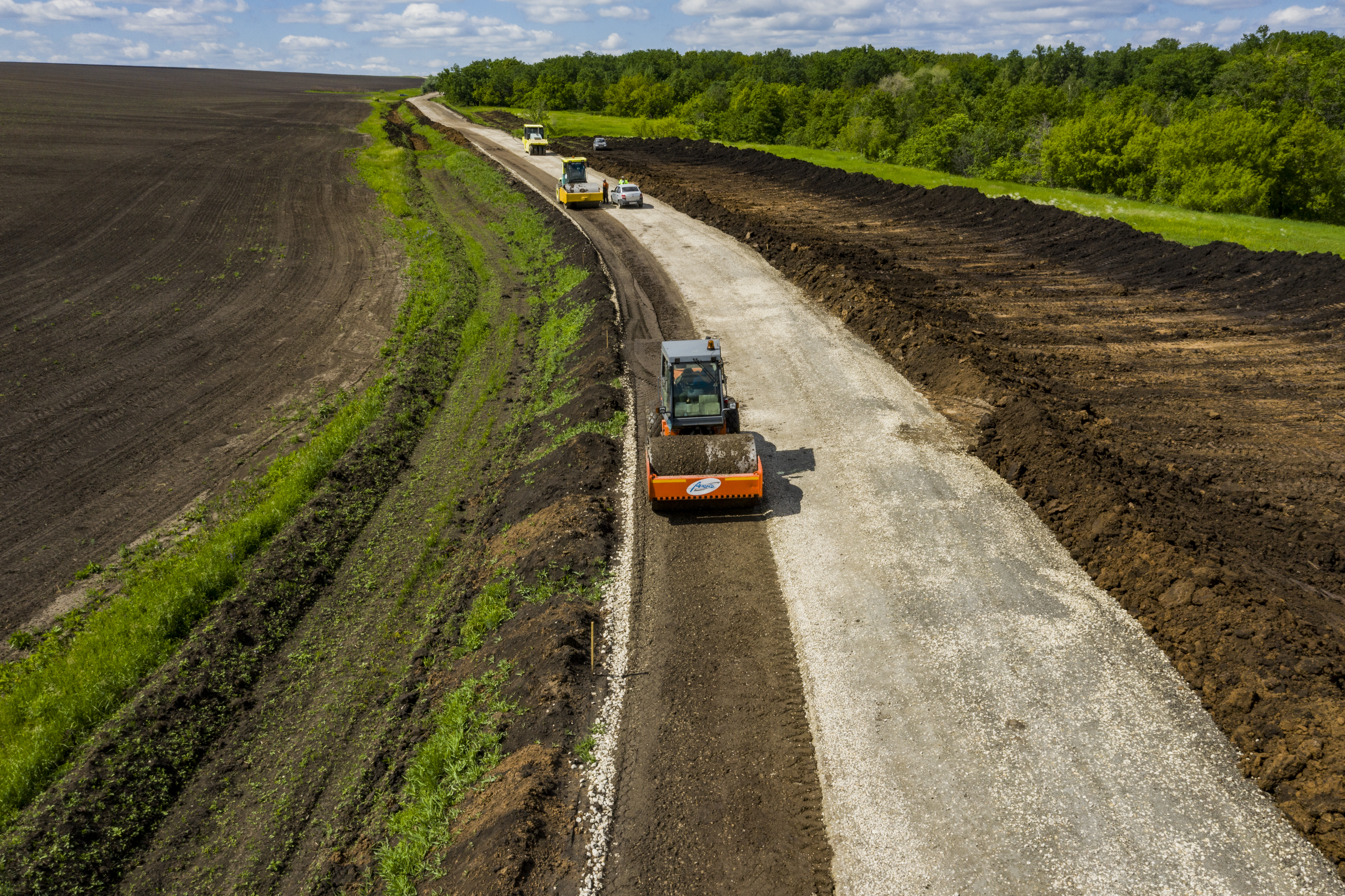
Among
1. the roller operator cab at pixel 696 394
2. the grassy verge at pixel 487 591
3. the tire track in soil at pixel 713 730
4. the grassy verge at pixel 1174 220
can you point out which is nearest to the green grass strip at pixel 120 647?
the grassy verge at pixel 487 591

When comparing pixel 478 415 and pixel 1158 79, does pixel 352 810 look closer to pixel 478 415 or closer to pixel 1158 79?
pixel 478 415

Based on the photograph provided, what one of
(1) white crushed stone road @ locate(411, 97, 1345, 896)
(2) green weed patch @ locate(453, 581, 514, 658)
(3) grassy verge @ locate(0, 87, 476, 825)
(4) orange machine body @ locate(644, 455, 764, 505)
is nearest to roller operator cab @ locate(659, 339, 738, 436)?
(4) orange machine body @ locate(644, 455, 764, 505)

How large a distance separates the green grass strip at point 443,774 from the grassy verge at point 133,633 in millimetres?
5034

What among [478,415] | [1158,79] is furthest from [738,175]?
[1158,79]

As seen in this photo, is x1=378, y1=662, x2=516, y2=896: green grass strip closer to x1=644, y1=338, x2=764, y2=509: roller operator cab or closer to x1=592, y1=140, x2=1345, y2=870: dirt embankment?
x1=644, y1=338, x2=764, y2=509: roller operator cab

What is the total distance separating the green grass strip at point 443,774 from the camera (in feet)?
29.4

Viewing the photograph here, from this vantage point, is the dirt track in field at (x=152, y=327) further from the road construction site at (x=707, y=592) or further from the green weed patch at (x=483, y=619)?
the green weed patch at (x=483, y=619)

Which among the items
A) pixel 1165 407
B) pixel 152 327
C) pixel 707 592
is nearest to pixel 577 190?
pixel 152 327

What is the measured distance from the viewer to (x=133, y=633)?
42.3ft

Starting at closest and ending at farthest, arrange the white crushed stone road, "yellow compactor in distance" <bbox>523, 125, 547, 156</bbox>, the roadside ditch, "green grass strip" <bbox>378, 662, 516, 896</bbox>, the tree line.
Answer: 1. the white crushed stone road
2. "green grass strip" <bbox>378, 662, 516, 896</bbox>
3. the roadside ditch
4. the tree line
5. "yellow compactor in distance" <bbox>523, 125, 547, 156</bbox>

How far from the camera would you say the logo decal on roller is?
14.6 m

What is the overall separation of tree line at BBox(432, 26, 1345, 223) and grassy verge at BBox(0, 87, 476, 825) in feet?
159

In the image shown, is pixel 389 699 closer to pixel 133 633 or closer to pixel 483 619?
pixel 483 619

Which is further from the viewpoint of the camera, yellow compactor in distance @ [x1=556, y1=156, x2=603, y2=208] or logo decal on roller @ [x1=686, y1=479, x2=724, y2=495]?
yellow compactor in distance @ [x1=556, y1=156, x2=603, y2=208]
